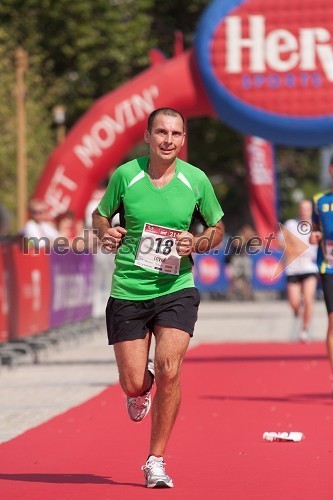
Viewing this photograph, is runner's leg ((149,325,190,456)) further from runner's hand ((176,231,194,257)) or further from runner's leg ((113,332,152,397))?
runner's hand ((176,231,194,257))

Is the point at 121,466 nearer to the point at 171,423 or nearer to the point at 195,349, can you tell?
the point at 171,423

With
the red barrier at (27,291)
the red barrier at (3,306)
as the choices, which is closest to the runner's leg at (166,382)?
the red barrier at (3,306)

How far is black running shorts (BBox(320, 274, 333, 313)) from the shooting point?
12336mm

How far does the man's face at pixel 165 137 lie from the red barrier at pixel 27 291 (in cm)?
855

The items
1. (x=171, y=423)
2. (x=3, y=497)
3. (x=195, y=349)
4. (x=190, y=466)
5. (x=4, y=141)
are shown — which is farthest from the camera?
(x=4, y=141)

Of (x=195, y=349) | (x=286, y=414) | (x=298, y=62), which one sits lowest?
(x=195, y=349)

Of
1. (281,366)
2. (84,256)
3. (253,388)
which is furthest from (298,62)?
(253,388)

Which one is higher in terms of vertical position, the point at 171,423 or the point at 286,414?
the point at 171,423

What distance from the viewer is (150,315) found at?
317 inches

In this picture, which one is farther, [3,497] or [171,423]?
[171,423]

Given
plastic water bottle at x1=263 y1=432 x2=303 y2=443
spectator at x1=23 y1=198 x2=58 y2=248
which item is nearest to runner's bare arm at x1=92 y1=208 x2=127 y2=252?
plastic water bottle at x1=263 y1=432 x2=303 y2=443

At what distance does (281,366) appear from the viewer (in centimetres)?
1647

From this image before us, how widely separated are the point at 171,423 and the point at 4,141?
31.2 metres

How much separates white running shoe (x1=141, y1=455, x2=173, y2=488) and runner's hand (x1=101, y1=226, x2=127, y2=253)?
1.07m
